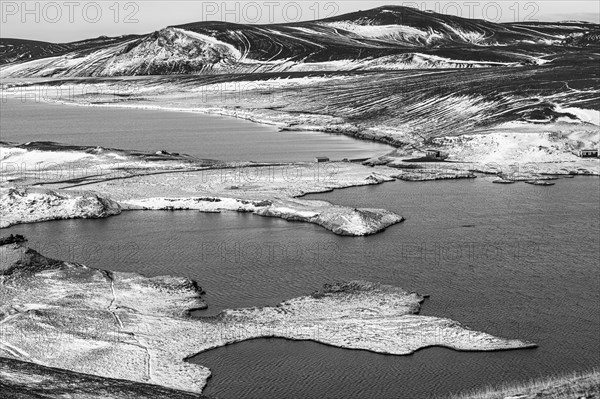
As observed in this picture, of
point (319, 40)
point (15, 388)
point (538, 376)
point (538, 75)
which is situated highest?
point (319, 40)

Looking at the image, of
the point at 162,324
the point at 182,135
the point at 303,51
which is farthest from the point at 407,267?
the point at 303,51

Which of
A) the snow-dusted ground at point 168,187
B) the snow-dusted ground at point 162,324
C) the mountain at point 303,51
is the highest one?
the mountain at point 303,51

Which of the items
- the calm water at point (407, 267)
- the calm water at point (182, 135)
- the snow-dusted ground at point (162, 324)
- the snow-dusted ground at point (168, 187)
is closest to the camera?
the calm water at point (407, 267)

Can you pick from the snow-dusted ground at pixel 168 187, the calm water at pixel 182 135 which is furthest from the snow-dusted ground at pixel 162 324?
the calm water at pixel 182 135

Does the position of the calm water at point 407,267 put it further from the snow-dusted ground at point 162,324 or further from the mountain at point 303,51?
the mountain at point 303,51

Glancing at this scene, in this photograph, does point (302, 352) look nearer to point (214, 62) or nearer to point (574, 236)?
point (574, 236)

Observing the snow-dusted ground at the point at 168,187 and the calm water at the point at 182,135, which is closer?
the snow-dusted ground at the point at 168,187

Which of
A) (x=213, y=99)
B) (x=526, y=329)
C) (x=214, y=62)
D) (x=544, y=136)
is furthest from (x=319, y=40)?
(x=526, y=329)
